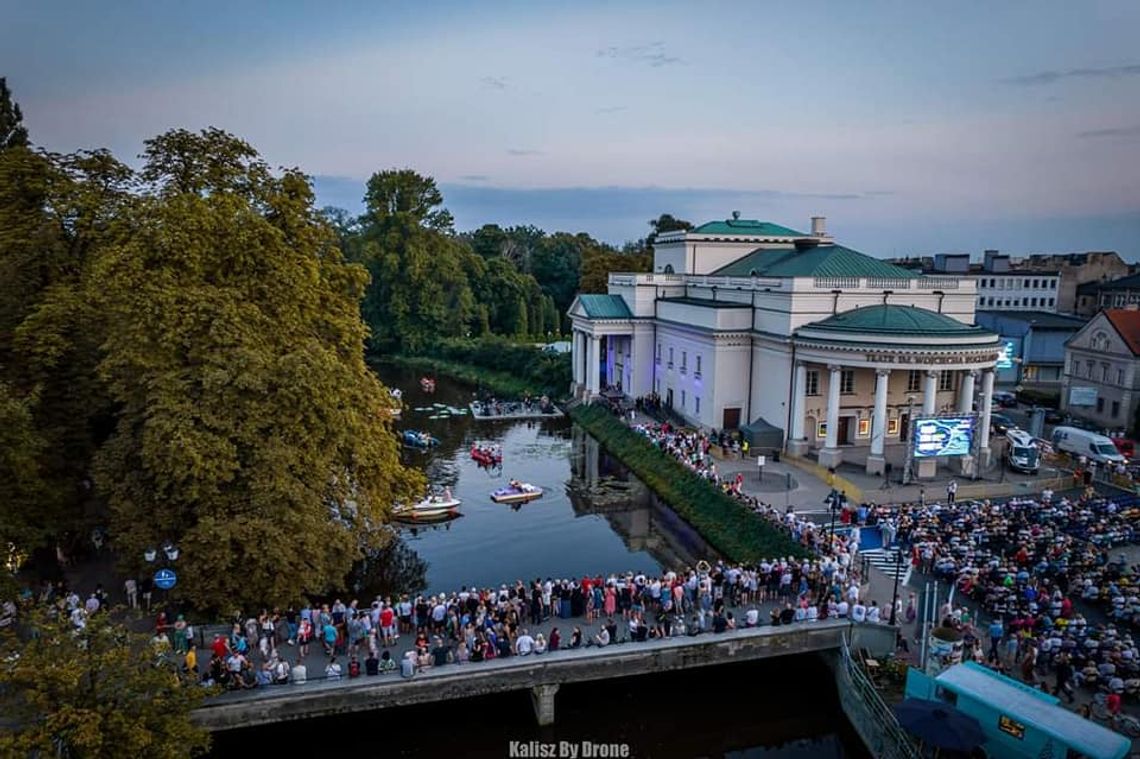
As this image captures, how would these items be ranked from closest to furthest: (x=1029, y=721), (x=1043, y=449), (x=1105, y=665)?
(x=1029, y=721) → (x=1105, y=665) → (x=1043, y=449)

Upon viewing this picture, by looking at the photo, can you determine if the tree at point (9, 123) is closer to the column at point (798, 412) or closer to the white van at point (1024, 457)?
the column at point (798, 412)

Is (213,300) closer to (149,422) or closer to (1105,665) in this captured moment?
(149,422)

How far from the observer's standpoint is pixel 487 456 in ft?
155

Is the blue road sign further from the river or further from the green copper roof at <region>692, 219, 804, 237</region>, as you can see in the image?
the green copper roof at <region>692, 219, 804, 237</region>

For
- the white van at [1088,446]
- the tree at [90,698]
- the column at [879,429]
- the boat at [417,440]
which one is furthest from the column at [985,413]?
the tree at [90,698]

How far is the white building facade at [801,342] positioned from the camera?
130 ft

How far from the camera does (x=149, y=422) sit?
844 inches

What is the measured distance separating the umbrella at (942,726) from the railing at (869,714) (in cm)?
74

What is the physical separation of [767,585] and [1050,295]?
7802cm

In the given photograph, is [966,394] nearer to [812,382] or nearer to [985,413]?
[985,413]

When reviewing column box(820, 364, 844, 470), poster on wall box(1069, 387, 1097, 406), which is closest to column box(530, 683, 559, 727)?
column box(820, 364, 844, 470)

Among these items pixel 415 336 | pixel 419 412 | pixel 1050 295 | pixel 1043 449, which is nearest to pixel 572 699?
pixel 1043 449

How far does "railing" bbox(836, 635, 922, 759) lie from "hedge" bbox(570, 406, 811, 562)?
5.82m

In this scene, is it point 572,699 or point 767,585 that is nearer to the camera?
point 572,699
